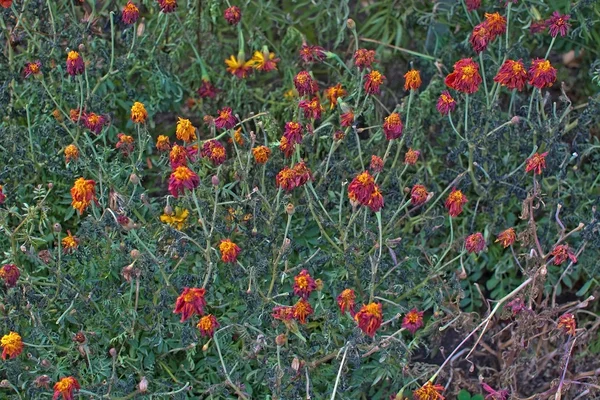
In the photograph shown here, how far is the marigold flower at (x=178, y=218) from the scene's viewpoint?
2613 mm

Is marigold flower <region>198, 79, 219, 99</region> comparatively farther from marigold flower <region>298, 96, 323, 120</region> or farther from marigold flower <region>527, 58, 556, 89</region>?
marigold flower <region>527, 58, 556, 89</region>

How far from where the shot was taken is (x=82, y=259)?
8.22 feet

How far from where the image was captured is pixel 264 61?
3.00 metres

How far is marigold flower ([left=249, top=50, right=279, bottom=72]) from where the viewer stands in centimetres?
299

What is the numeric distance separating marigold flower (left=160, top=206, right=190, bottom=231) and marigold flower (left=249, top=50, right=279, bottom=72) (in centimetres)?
57

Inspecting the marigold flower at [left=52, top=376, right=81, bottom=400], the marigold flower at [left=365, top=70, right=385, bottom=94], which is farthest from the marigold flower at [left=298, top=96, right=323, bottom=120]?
the marigold flower at [left=52, top=376, right=81, bottom=400]

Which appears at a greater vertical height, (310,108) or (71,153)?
(310,108)

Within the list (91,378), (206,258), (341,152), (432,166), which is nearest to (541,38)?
(432,166)

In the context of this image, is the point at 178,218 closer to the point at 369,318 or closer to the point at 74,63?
the point at 74,63

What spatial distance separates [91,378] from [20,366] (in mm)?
179

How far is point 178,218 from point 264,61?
2.01ft

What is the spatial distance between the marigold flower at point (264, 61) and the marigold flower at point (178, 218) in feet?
1.87

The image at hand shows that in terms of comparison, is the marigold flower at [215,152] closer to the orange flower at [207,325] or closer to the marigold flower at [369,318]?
the orange flower at [207,325]

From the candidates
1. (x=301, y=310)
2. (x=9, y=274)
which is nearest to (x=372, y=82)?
(x=301, y=310)
